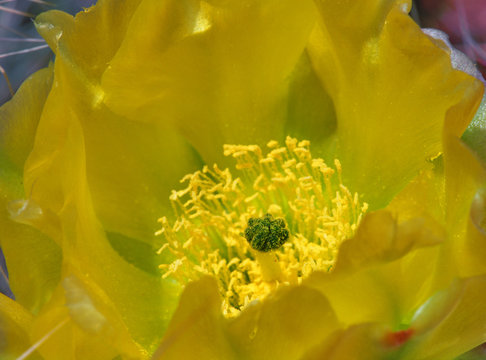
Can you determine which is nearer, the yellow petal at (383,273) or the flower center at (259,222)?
the yellow petal at (383,273)

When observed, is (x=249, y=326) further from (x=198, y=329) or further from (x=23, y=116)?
(x=23, y=116)

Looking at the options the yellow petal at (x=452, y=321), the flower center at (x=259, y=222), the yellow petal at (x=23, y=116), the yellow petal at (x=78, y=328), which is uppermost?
the yellow petal at (x=23, y=116)

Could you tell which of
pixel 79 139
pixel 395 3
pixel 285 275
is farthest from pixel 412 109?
pixel 79 139

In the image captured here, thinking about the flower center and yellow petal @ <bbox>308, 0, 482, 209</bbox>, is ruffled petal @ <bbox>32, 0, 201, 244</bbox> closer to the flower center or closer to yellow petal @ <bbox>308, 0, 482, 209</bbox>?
the flower center

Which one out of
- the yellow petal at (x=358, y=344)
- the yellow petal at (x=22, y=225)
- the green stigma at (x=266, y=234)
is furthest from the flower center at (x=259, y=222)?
the yellow petal at (x=358, y=344)

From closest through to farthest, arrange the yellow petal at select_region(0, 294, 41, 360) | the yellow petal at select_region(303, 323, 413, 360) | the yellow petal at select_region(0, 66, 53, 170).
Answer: the yellow petal at select_region(303, 323, 413, 360), the yellow petal at select_region(0, 294, 41, 360), the yellow petal at select_region(0, 66, 53, 170)

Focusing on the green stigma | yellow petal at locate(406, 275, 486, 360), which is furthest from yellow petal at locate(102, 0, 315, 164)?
yellow petal at locate(406, 275, 486, 360)

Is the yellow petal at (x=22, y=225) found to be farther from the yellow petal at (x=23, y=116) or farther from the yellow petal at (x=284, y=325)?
the yellow petal at (x=284, y=325)

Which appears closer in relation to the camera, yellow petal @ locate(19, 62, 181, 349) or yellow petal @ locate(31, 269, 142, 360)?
yellow petal @ locate(31, 269, 142, 360)

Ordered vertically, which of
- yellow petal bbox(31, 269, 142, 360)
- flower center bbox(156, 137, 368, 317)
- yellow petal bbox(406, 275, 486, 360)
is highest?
yellow petal bbox(31, 269, 142, 360)
